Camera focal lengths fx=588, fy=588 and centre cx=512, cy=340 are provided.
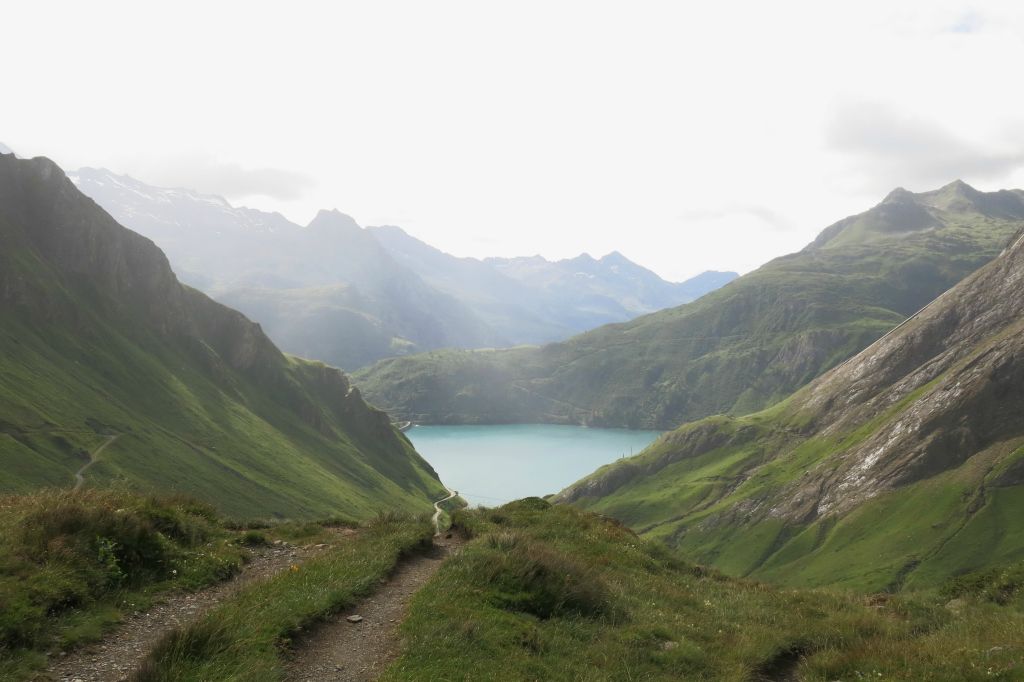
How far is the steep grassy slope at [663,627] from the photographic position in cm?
1464

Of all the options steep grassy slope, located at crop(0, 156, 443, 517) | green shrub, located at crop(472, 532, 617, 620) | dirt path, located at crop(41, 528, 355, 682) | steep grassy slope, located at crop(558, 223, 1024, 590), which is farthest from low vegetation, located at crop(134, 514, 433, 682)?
steep grassy slope, located at crop(558, 223, 1024, 590)

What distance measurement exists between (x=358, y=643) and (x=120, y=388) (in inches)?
6282

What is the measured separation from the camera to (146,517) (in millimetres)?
19047

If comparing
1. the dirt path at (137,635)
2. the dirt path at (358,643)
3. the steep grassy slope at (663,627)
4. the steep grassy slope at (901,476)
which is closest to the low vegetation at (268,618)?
the dirt path at (358,643)

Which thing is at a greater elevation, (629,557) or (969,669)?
(969,669)

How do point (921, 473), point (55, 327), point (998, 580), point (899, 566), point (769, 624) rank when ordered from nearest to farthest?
point (769, 624) → point (998, 580) → point (899, 566) → point (921, 473) → point (55, 327)

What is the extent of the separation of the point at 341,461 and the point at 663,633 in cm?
18914

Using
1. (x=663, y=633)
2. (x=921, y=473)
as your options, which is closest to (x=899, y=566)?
(x=921, y=473)

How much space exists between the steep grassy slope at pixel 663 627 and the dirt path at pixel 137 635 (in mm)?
5564

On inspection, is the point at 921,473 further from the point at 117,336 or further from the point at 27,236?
the point at 27,236

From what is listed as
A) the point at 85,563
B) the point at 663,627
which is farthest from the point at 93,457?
the point at 663,627

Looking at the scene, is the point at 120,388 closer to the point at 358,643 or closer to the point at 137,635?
the point at 137,635

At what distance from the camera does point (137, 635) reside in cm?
1408

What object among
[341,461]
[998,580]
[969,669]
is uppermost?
[969,669]
